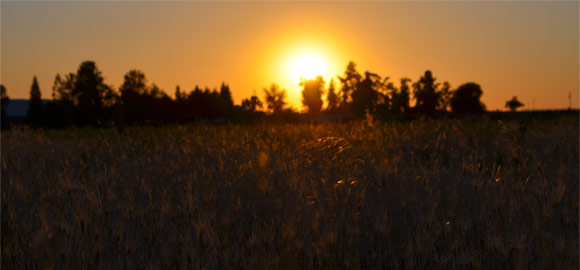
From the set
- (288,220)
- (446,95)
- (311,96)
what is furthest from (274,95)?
(288,220)

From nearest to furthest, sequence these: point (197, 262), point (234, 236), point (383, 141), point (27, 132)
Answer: point (197, 262)
point (234, 236)
point (383, 141)
point (27, 132)

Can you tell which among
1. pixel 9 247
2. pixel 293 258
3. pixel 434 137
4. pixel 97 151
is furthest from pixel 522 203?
pixel 97 151

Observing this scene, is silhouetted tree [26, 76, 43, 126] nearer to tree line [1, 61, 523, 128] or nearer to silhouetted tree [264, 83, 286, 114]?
tree line [1, 61, 523, 128]

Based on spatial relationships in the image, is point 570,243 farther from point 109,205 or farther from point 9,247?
point 9,247

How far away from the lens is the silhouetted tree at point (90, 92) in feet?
182

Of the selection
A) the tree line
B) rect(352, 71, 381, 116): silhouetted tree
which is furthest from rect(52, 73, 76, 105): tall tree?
rect(352, 71, 381, 116): silhouetted tree

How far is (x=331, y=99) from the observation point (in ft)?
315

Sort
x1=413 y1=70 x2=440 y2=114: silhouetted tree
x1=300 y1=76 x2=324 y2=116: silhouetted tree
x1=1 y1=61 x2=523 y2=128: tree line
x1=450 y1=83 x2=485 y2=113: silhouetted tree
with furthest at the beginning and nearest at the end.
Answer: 1. x1=300 y1=76 x2=324 y2=116: silhouetted tree
2. x1=450 y1=83 x2=485 y2=113: silhouetted tree
3. x1=413 y1=70 x2=440 y2=114: silhouetted tree
4. x1=1 y1=61 x2=523 y2=128: tree line

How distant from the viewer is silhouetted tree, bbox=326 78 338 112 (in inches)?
3630

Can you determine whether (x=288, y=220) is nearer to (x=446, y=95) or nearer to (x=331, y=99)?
(x=446, y=95)

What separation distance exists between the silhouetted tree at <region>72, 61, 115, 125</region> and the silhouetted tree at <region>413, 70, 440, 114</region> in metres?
45.5

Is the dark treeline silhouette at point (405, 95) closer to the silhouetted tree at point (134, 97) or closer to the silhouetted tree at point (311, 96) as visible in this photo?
the silhouetted tree at point (311, 96)

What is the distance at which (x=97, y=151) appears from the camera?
5695 mm

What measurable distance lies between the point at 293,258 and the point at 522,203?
5.33ft
